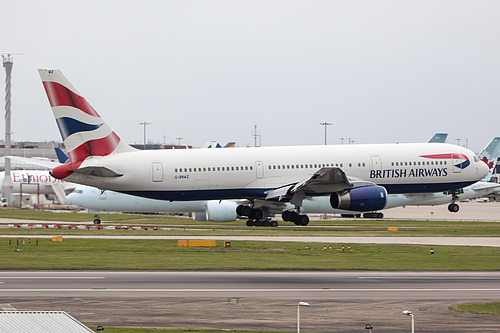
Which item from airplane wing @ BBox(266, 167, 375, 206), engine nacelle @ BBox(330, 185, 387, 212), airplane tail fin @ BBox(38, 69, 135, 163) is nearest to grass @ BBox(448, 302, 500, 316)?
airplane wing @ BBox(266, 167, 375, 206)

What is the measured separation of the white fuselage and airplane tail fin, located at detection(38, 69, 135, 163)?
1.04 metres

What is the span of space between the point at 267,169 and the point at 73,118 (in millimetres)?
14593

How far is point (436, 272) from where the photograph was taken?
35719 mm

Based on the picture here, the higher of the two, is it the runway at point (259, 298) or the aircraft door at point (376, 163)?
the aircraft door at point (376, 163)

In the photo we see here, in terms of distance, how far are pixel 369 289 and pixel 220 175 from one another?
27.8 meters

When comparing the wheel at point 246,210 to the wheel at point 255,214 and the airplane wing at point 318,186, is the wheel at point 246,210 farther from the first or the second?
the airplane wing at point 318,186

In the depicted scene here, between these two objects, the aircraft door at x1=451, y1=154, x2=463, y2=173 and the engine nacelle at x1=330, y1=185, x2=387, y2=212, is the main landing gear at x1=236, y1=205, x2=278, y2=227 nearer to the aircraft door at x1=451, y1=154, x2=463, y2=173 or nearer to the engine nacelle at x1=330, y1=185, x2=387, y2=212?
the engine nacelle at x1=330, y1=185, x2=387, y2=212

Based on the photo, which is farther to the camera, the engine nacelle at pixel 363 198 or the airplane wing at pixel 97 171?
the engine nacelle at pixel 363 198

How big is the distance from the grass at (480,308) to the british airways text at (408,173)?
32113 mm

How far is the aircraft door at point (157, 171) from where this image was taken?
5473cm

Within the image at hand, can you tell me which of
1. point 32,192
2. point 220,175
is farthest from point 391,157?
point 32,192

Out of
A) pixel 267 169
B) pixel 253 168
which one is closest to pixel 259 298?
pixel 253 168

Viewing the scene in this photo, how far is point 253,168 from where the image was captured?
5706 centimetres

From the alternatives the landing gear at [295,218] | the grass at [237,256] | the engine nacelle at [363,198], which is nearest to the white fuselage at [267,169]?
the engine nacelle at [363,198]
